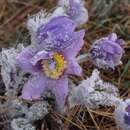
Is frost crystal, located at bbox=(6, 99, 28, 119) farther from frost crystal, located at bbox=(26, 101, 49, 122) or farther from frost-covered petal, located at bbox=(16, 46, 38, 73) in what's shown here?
frost-covered petal, located at bbox=(16, 46, 38, 73)

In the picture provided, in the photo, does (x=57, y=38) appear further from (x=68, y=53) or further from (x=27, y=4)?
(x=27, y=4)

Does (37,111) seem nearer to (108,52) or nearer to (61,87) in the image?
(61,87)

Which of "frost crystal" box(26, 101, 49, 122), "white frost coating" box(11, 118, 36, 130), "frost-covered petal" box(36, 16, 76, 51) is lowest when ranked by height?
"white frost coating" box(11, 118, 36, 130)

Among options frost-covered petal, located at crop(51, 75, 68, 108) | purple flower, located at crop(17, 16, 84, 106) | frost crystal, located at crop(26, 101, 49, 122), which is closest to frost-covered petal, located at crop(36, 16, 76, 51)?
purple flower, located at crop(17, 16, 84, 106)

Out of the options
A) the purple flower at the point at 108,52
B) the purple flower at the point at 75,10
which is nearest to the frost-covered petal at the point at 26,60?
the purple flower at the point at 108,52

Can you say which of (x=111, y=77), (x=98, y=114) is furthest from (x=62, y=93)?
(x=111, y=77)

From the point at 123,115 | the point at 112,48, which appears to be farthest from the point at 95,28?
the point at 123,115
